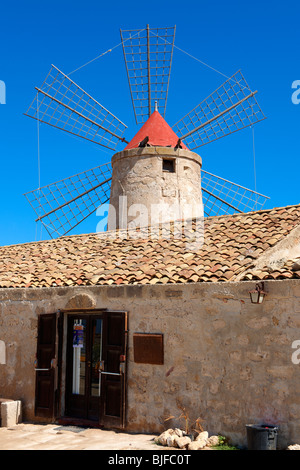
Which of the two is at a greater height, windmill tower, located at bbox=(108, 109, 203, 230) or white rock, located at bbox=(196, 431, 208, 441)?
windmill tower, located at bbox=(108, 109, 203, 230)

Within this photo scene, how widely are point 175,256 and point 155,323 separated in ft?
4.81

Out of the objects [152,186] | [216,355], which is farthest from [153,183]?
[216,355]

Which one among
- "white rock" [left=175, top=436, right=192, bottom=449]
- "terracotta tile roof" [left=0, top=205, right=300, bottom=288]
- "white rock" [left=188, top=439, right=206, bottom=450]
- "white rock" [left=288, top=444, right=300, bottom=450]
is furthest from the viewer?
"terracotta tile roof" [left=0, top=205, right=300, bottom=288]

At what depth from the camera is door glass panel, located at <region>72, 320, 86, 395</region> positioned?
7.78 metres

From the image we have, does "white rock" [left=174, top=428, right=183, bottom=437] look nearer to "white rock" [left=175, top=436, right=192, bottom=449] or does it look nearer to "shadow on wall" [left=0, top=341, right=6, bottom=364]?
"white rock" [left=175, top=436, right=192, bottom=449]

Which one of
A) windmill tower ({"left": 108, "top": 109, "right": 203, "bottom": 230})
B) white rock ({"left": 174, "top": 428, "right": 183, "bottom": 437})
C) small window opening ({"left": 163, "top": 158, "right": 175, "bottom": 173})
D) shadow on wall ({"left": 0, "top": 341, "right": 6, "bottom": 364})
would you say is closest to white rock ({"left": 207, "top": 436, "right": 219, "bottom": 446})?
white rock ({"left": 174, "top": 428, "right": 183, "bottom": 437})

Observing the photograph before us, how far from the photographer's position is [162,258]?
8008 mm

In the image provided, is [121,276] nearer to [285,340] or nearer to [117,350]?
[117,350]

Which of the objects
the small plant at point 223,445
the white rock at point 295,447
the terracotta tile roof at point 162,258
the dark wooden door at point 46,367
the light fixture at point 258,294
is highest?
the terracotta tile roof at point 162,258

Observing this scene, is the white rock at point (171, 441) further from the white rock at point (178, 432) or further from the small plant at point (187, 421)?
the small plant at point (187, 421)

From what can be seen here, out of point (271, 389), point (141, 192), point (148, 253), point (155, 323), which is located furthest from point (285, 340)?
point (141, 192)

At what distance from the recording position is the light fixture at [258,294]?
5.88 metres

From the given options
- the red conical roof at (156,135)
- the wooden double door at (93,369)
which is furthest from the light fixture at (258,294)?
the red conical roof at (156,135)

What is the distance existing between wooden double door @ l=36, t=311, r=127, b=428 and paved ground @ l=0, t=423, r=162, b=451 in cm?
29
